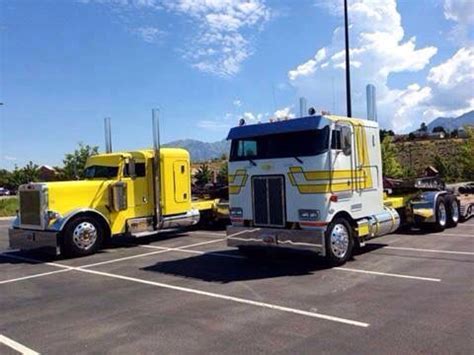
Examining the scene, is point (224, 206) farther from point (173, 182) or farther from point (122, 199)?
point (122, 199)

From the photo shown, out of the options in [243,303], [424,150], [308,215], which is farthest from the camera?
[424,150]

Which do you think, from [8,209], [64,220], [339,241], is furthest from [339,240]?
[8,209]

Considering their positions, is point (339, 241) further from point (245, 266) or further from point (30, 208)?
point (30, 208)

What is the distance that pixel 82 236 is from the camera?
12.2 metres

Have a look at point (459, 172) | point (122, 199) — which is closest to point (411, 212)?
point (122, 199)

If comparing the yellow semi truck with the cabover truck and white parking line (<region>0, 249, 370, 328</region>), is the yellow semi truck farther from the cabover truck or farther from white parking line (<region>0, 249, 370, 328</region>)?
the cabover truck

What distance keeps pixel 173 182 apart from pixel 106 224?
8.25ft

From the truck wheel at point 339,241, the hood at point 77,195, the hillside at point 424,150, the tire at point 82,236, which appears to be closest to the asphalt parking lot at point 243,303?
the truck wheel at point 339,241

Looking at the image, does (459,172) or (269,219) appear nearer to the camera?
(269,219)

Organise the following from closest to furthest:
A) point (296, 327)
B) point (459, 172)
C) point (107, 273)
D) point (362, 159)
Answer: point (296, 327) → point (107, 273) → point (362, 159) → point (459, 172)

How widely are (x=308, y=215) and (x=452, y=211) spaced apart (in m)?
7.51

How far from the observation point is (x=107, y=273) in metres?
9.93

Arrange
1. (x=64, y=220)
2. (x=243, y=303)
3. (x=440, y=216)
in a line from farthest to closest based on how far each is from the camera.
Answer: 1. (x=440, y=216)
2. (x=64, y=220)
3. (x=243, y=303)

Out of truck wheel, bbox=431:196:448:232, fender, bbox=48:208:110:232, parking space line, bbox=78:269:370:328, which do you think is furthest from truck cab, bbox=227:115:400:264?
fender, bbox=48:208:110:232
